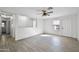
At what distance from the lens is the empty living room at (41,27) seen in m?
4.47

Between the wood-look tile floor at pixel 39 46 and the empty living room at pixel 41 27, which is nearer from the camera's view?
the wood-look tile floor at pixel 39 46

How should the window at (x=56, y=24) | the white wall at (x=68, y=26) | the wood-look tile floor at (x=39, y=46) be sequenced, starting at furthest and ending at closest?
the window at (x=56, y=24) → the white wall at (x=68, y=26) → the wood-look tile floor at (x=39, y=46)

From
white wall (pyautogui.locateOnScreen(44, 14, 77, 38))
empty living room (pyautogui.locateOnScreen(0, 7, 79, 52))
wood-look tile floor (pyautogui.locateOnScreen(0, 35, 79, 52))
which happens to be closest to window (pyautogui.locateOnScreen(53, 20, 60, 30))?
empty living room (pyautogui.locateOnScreen(0, 7, 79, 52))

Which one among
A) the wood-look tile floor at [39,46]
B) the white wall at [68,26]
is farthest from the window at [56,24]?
the wood-look tile floor at [39,46]

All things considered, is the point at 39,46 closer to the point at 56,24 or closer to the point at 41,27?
the point at 56,24

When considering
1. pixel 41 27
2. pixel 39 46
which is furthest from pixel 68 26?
pixel 39 46

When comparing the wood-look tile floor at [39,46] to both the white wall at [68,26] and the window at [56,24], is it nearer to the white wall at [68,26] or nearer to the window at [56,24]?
the white wall at [68,26]

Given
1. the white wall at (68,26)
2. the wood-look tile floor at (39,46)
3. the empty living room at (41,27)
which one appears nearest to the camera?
the wood-look tile floor at (39,46)

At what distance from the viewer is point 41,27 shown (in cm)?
1062
